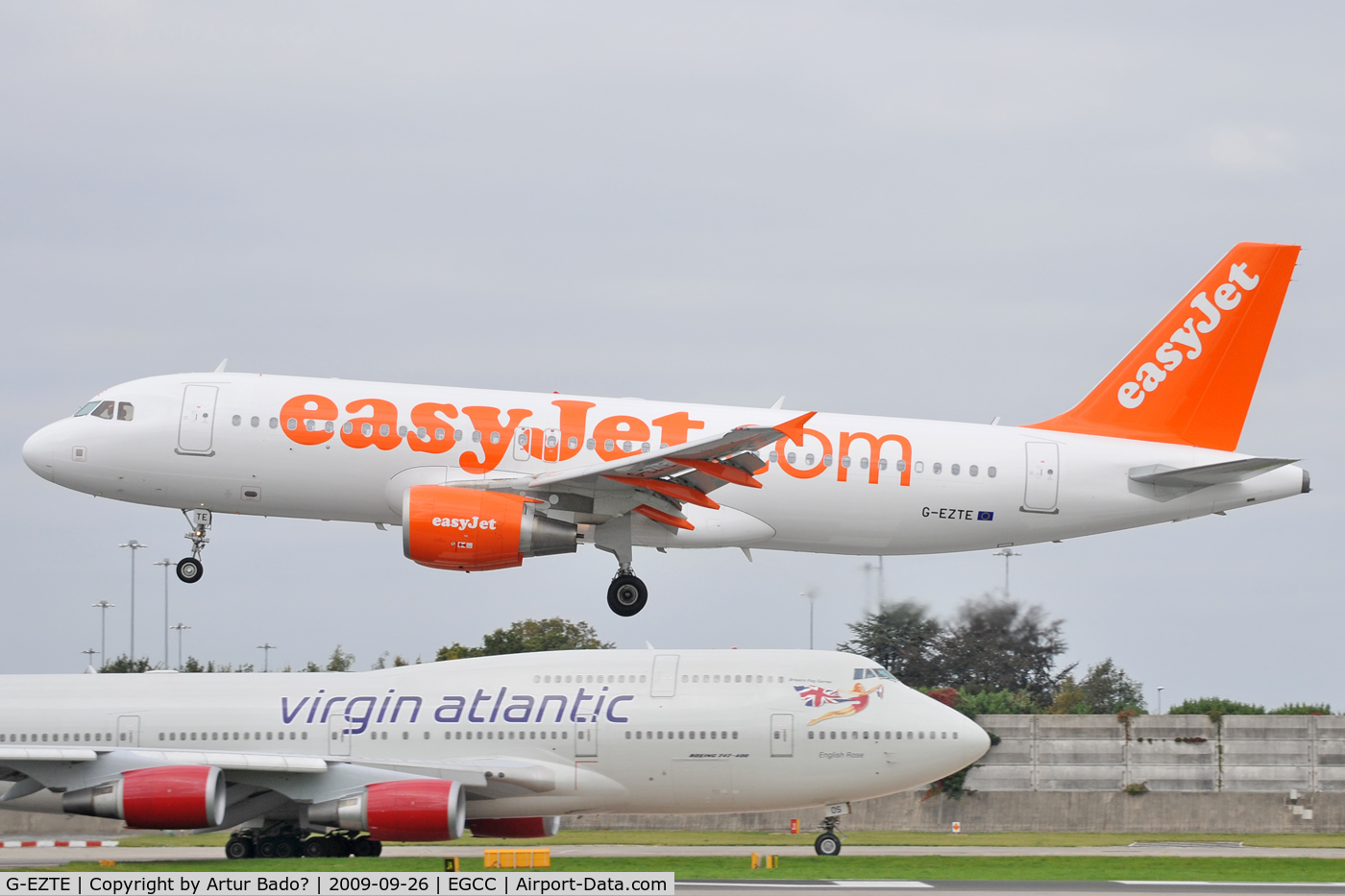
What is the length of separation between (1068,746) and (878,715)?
2545 centimetres

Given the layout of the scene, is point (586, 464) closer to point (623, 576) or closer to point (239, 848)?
point (623, 576)

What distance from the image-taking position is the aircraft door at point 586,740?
39438 mm

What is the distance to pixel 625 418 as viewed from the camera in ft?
124

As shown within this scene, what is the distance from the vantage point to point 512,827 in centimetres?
4091

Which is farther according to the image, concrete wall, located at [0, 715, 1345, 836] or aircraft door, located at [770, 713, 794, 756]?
concrete wall, located at [0, 715, 1345, 836]

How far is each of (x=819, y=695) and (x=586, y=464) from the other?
8.62 metres

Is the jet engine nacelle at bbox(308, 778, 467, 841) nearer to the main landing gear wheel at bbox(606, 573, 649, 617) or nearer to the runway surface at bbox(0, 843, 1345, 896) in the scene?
the runway surface at bbox(0, 843, 1345, 896)

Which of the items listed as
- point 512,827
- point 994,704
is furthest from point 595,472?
point 994,704

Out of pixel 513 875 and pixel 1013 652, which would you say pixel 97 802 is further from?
pixel 1013 652

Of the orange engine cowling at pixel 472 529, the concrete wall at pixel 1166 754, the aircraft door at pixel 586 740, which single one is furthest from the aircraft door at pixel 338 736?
the concrete wall at pixel 1166 754

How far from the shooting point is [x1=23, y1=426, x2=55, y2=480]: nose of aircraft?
37.6 metres

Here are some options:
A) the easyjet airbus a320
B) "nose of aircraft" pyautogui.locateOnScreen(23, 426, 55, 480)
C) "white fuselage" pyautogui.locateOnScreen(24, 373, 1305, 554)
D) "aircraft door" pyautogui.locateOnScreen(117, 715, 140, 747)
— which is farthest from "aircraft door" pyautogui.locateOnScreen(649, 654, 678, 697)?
"nose of aircraft" pyautogui.locateOnScreen(23, 426, 55, 480)
